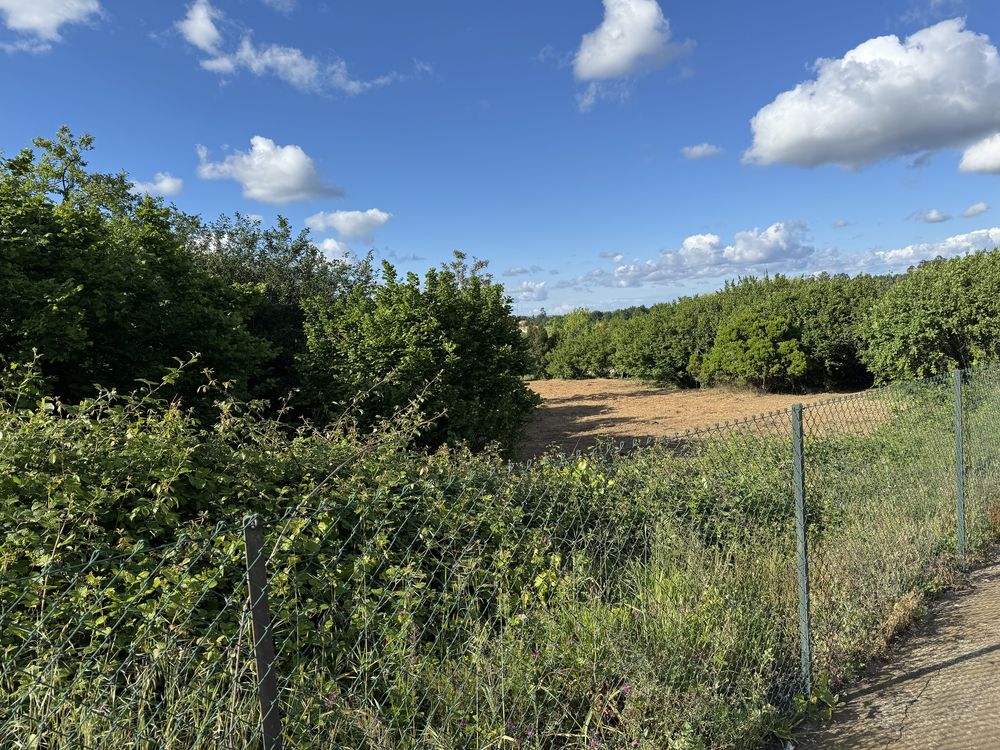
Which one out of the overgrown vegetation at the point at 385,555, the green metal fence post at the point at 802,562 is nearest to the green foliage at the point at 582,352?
the overgrown vegetation at the point at 385,555

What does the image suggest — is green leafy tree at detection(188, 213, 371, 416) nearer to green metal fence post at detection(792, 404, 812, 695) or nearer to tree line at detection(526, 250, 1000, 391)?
tree line at detection(526, 250, 1000, 391)

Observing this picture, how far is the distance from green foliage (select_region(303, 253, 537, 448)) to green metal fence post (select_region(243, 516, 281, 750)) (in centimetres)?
734

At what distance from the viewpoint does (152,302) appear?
7.20 metres

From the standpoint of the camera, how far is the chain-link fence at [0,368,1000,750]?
6.89 feet

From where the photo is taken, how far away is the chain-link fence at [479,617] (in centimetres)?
210

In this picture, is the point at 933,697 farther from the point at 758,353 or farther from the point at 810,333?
the point at 810,333

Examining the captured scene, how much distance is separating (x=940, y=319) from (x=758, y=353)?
37.4 ft

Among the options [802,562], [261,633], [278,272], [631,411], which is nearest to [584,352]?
[631,411]

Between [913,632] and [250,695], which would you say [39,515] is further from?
[913,632]

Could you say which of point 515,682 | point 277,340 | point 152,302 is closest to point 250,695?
point 515,682

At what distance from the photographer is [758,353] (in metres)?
21.6

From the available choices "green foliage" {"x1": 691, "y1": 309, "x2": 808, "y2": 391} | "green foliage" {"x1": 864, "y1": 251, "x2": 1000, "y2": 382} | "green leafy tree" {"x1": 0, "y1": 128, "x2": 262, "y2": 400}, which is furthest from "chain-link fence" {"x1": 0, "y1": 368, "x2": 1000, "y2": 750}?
"green foliage" {"x1": 691, "y1": 309, "x2": 808, "y2": 391}

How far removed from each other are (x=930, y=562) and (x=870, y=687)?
1.85m

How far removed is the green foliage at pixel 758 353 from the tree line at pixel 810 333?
0.04m
